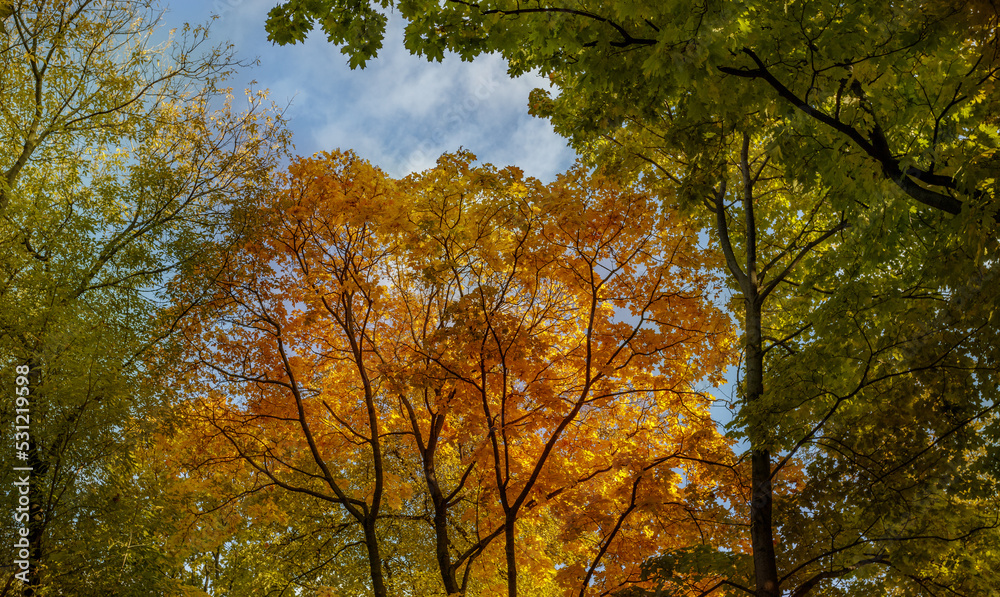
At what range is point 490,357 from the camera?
822 cm

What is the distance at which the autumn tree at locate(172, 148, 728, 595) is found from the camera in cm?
805

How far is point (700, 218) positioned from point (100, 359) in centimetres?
863

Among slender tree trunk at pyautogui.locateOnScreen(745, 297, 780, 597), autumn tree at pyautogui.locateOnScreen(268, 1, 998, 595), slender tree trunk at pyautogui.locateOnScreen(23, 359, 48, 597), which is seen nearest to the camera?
autumn tree at pyautogui.locateOnScreen(268, 1, 998, 595)

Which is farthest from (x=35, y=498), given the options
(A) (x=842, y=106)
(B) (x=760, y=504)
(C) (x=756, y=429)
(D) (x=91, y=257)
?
(A) (x=842, y=106)

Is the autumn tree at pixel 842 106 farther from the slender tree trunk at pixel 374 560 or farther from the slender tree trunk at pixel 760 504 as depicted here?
the slender tree trunk at pixel 374 560

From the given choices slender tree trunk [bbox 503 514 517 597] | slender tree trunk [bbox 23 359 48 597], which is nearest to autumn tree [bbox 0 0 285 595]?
slender tree trunk [bbox 23 359 48 597]

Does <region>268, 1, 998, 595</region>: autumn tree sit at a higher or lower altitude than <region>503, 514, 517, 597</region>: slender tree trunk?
higher

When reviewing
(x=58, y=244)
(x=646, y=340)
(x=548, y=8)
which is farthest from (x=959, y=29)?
(x=58, y=244)

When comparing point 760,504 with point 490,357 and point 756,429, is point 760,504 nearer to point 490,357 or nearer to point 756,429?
point 756,429

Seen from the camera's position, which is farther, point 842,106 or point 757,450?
point 757,450

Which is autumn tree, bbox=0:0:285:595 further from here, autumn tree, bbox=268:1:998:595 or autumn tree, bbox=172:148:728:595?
autumn tree, bbox=268:1:998:595

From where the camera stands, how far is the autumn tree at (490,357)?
805 cm

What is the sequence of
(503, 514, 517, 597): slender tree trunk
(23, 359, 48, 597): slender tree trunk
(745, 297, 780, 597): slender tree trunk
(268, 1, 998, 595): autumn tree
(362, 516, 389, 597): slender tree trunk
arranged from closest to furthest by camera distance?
(268, 1, 998, 595): autumn tree
(745, 297, 780, 597): slender tree trunk
(23, 359, 48, 597): slender tree trunk
(503, 514, 517, 597): slender tree trunk
(362, 516, 389, 597): slender tree trunk

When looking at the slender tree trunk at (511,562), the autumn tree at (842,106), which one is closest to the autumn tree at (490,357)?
the slender tree trunk at (511,562)
